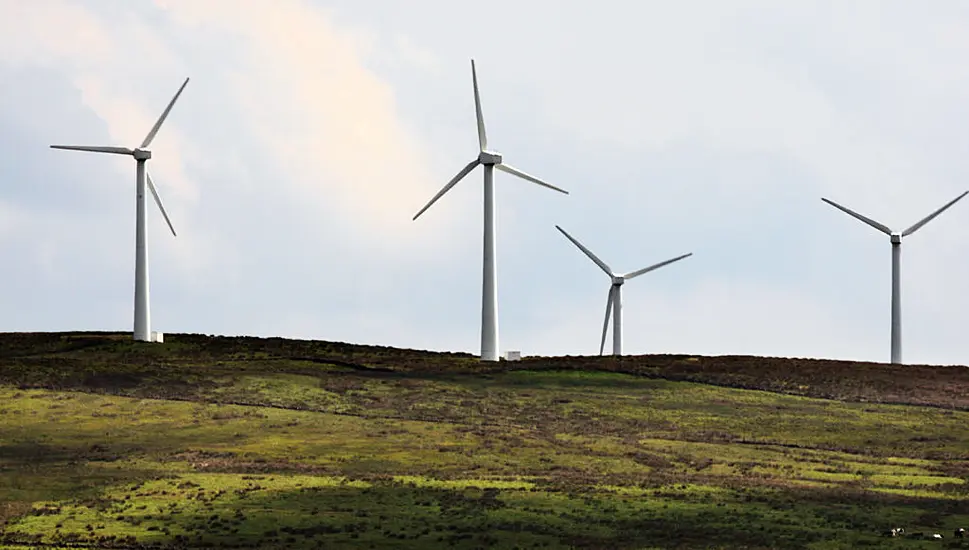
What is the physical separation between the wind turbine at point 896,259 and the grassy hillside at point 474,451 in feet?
36.6

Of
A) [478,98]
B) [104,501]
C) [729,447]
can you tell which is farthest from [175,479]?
[478,98]

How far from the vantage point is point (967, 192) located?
17462cm

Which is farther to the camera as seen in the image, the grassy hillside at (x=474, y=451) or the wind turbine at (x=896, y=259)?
the wind turbine at (x=896, y=259)

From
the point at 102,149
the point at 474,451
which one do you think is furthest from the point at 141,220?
the point at 474,451

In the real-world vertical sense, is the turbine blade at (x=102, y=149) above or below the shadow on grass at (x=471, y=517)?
above

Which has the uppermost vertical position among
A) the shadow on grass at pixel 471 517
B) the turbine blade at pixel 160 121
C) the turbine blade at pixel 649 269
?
the turbine blade at pixel 160 121

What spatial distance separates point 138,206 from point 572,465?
87.8 m

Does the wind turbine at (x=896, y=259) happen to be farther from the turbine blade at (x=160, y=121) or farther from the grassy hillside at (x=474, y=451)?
the turbine blade at (x=160, y=121)

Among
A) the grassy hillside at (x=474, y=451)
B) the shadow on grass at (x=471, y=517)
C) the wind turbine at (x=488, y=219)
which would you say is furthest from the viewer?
the wind turbine at (x=488, y=219)

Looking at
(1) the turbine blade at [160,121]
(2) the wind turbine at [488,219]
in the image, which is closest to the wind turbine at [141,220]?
(1) the turbine blade at [160,121]

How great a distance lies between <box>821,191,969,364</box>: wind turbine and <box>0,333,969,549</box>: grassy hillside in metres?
11.1

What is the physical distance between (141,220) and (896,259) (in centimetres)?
8573

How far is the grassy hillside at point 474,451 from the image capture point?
74.4 m

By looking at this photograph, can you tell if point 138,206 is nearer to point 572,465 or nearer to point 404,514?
point 572,465
